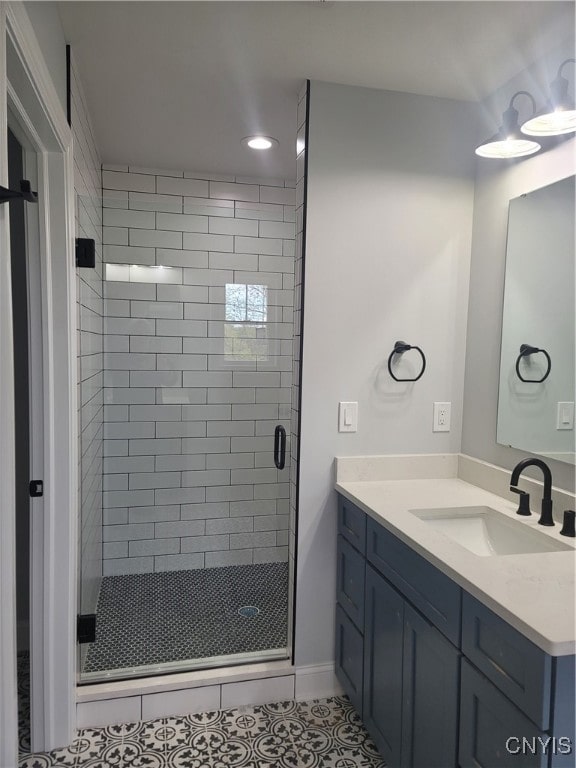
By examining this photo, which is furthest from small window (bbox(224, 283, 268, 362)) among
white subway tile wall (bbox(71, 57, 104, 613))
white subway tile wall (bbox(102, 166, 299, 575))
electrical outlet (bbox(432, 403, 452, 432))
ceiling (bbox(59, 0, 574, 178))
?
electrical outlet (bbox(432, 403, 452, 432))

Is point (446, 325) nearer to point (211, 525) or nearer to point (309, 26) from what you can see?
point (309, 26)

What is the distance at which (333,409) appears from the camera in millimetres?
2100

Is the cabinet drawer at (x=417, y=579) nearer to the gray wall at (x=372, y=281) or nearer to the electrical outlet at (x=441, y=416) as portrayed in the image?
the gray wall at (x=372, y=281)

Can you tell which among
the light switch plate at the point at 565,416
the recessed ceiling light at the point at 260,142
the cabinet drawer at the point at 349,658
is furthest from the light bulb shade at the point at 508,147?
the cabinet drawer at the point at 349,658

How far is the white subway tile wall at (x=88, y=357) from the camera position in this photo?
2.00 meters

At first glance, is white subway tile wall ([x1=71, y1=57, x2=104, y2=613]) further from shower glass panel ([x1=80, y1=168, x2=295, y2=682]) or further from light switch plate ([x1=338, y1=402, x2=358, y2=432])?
light switch plate ([x1=338, y1=402, x2=358, y2=432])

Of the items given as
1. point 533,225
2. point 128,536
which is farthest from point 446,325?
point 128,536

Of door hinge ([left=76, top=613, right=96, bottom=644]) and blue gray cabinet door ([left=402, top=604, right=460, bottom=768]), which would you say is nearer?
blue gray cabinet door ([left=402, top=604, right=460, bottom=768])

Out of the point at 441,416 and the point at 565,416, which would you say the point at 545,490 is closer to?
the point at 565,416

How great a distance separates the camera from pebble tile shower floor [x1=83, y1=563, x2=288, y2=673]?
2244 millimetres

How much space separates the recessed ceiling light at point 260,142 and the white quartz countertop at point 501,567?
1.74 m

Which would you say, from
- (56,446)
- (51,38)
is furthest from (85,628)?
(51,38)

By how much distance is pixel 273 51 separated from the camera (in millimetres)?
1767

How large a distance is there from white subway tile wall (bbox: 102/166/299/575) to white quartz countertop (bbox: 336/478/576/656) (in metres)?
1.00
